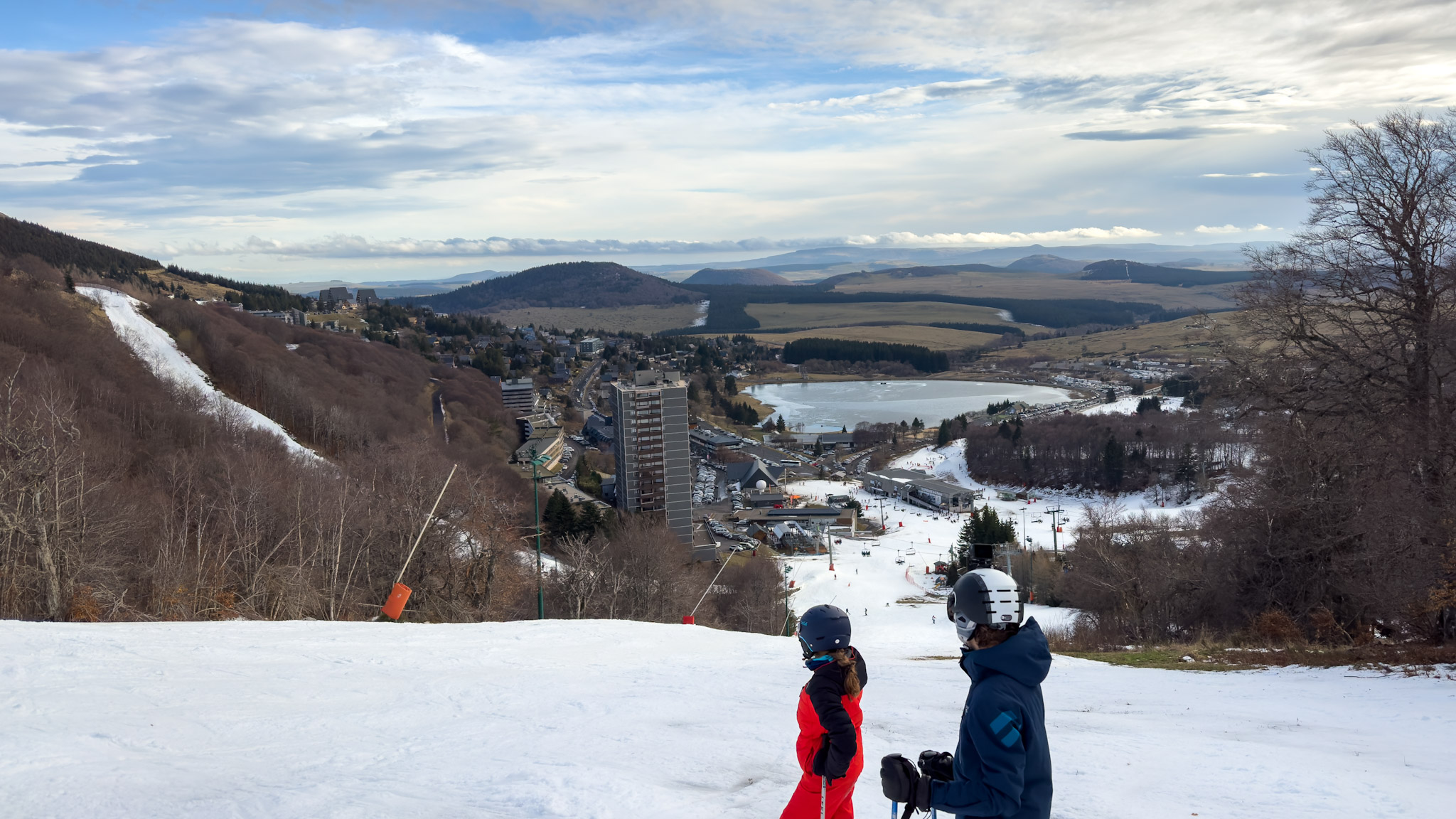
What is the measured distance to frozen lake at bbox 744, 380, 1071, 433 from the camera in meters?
111

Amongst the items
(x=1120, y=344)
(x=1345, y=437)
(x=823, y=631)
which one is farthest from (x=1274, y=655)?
(x=1120, y=344)

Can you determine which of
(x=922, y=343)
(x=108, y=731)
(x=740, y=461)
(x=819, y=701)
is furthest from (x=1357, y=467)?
(x=922, y=343)

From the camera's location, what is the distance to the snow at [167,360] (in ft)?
134

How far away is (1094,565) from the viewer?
80.5 ft

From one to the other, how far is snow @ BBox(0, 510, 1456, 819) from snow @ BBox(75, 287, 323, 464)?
28.1 meters

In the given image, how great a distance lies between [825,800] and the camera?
13.7 feet

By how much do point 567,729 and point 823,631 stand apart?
400cm

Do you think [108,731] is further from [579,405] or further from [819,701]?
[579,405]

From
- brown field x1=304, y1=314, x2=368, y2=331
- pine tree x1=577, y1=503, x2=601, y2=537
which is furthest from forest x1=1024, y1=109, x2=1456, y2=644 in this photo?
brown field x1=304, y1=314, x2=368, y2=331

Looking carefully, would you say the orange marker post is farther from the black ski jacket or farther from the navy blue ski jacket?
the navy blue ski jacket

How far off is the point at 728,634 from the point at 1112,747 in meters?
8.17

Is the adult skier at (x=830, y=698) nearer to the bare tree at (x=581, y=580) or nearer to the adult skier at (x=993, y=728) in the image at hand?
the adult skier at (x=993, y=728)

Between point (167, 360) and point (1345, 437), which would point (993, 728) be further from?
point (167, 360)

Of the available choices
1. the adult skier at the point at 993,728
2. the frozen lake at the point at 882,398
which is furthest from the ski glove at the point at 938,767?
the frozen lake at the point at 882,398
